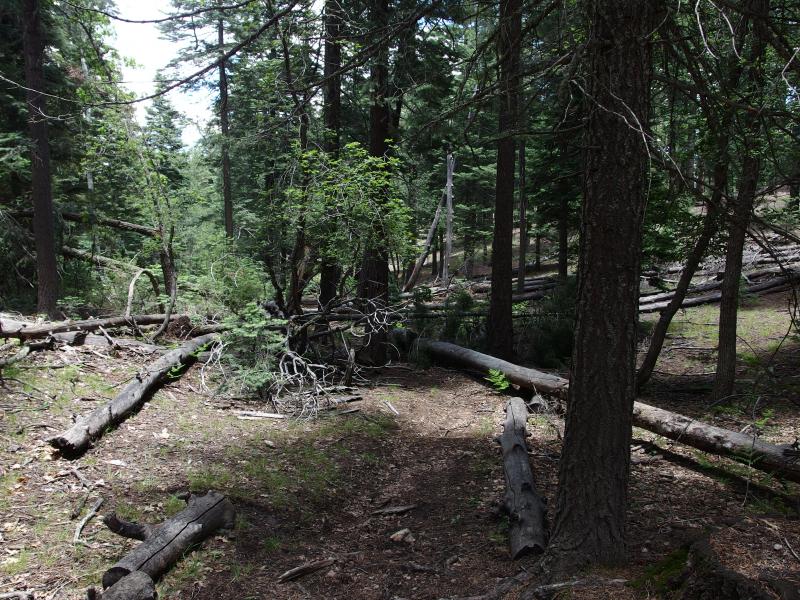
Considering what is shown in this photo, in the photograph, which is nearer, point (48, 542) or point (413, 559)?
point (48, 542)

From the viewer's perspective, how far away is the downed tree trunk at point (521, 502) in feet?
13.6

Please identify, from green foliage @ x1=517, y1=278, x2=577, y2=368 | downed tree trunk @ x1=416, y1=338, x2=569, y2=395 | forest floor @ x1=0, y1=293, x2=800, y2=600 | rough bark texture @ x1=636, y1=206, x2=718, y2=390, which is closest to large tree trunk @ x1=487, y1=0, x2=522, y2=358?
green foliage @ x1=517, y1=278, x2=577, y2=368

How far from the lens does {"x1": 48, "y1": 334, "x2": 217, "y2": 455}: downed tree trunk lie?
5336 mm

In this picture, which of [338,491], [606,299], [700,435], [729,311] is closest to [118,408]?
[338,491]

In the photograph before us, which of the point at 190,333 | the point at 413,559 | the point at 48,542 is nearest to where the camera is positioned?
the point at 48,542

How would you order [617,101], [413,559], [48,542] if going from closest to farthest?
[617,101] < [48,542] < [413,559]

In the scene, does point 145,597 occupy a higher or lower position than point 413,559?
higher

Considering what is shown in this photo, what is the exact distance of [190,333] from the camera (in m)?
11.1

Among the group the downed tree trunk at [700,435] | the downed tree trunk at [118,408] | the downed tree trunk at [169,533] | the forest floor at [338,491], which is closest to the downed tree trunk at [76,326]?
the forest floor at [338,491]

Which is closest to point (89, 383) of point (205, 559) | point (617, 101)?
point (205, 559)

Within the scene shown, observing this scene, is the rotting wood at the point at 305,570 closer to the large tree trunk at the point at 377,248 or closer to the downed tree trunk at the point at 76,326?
the large tree trunk at the point at 377,248

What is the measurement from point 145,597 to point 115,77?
14.4m

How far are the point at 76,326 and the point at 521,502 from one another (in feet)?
28.3

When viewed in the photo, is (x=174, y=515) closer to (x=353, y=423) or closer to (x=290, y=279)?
(x=353, y=423)
